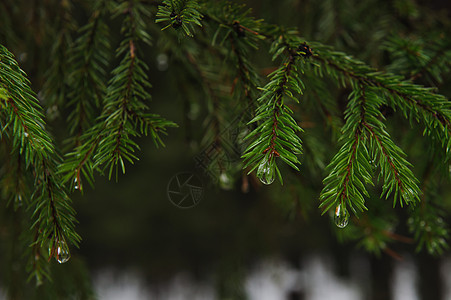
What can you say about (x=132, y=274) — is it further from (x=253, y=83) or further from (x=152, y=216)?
(x=253, y=83)

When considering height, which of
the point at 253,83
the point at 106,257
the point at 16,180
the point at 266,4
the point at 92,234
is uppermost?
the point at 253,83

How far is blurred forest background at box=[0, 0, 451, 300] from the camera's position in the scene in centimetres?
122

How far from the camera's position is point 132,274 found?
791 centimetres

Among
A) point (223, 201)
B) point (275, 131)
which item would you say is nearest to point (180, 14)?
point (275, 131)

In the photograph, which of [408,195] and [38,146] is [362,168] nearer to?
[408,195]

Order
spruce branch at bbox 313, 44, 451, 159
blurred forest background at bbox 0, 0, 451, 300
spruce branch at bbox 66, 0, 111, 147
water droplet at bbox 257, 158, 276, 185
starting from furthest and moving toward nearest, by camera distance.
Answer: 1. blurred forest background at bbox 0, 0, 451, 300
2. spruce branch at bbox 66, 0, 111, 147
3. spruce branch at bbox 313, 44, 451, 159
4. water droplet at bbox 257, 158, 276, 185

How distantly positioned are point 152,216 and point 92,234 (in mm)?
1080

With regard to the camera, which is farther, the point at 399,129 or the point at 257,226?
the point at 257,226

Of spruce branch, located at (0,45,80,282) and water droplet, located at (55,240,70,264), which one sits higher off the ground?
spruce branch, located at (0,45,80,282)

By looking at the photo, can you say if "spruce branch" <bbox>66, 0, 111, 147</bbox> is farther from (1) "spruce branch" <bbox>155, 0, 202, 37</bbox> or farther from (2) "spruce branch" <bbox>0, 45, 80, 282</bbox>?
(1) "spruce branch" <bbox>155, 0, 202, 37</bbox>

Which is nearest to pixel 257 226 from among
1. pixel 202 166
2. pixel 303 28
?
pixel 303 28

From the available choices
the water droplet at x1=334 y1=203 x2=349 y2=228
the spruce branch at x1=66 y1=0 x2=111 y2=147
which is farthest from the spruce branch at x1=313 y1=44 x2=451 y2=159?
the spruce branch at x1=66 y1=0 x2=111 y2=147

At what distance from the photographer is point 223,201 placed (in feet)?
18.1

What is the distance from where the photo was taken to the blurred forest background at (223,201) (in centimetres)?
122
